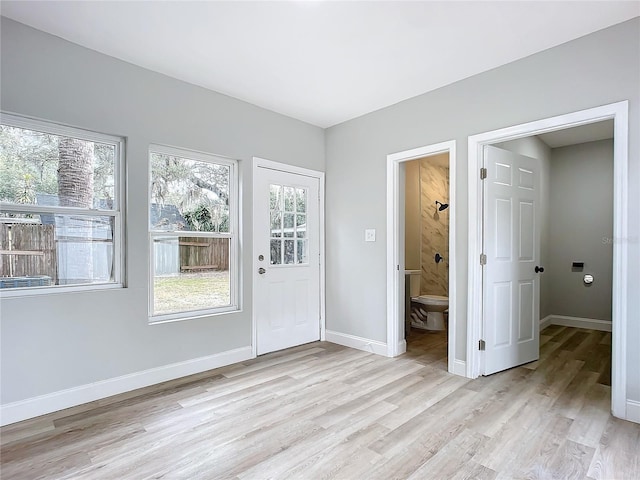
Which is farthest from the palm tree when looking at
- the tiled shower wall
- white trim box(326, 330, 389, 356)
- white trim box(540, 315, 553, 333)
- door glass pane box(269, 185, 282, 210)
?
white trim box(540, 315, 553, 333)

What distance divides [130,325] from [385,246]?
2.47m

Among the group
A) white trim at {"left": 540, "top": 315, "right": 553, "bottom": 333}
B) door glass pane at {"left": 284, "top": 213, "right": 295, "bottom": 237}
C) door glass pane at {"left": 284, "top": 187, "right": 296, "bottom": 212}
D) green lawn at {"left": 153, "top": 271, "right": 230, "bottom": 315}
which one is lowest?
white trim at {"left": 540, "top": 315, "right": 553, "bottom": 333}

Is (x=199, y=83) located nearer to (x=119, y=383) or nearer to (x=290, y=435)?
(x=119, y=383)

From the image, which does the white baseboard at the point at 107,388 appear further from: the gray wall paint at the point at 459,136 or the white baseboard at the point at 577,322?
the white baseboard at the point at 577,322

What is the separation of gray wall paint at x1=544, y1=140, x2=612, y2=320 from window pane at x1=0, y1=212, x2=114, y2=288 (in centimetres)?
553

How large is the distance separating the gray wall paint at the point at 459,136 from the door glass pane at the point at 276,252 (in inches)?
26.7

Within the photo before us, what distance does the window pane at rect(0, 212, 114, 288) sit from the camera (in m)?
2.35

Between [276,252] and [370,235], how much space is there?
105 cm

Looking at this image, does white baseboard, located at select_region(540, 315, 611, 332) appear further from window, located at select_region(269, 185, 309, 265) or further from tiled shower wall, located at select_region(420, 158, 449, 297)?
window, located at select_region(269, 185, 309, 265)

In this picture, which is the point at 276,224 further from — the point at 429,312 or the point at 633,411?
the point at 633,411

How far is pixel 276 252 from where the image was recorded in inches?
153

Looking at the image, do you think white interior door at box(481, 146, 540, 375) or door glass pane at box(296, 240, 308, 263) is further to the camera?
door glass pane at box(296, 240, 308, 263)

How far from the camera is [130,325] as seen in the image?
9.13 feet

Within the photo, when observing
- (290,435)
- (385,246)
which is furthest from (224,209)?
(290,435)
